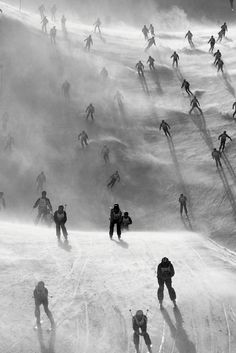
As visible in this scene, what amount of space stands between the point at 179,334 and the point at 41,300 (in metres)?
4.26

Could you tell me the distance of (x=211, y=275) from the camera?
58.5 feet

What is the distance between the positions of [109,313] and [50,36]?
4019cm

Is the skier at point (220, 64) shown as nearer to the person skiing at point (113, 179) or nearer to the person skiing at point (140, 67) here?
the person skiing at point (140, 67)

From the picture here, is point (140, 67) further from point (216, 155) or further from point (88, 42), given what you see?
point (216, 155)

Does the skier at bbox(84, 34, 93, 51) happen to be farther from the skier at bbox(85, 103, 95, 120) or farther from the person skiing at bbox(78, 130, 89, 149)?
the person skiing at bbox(78, 130, 89, 149)

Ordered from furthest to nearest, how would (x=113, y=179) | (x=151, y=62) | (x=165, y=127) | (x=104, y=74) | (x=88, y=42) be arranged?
(x=88, y=42)
(x=151, y=62)
(x=104, y=74)
(x=165, y=127)
(x=113, y=179)

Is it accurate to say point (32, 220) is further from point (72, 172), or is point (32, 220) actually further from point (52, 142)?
point (52, 142)

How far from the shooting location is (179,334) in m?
13.6

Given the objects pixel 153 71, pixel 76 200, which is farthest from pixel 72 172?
pixel 153 71

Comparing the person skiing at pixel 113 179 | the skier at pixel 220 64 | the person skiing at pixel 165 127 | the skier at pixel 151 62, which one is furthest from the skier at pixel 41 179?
the skier at pixel 220 64

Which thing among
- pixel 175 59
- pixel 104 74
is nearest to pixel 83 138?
pixel 104 74

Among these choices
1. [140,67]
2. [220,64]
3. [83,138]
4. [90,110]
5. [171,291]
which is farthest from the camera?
[140,67]

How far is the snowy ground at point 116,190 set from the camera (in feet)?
45.7

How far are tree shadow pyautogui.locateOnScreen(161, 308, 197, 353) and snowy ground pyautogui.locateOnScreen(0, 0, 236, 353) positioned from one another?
0.05 metres
